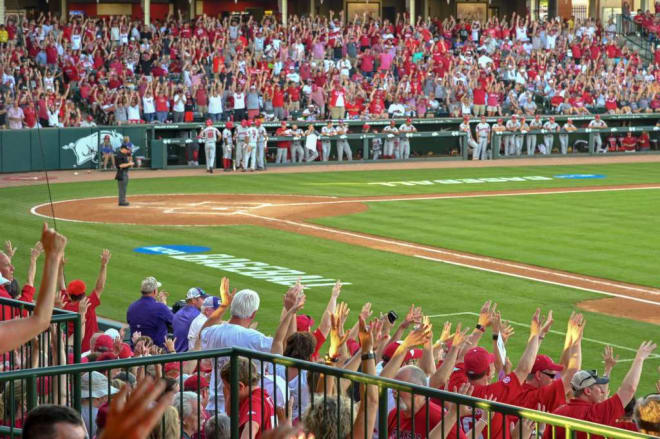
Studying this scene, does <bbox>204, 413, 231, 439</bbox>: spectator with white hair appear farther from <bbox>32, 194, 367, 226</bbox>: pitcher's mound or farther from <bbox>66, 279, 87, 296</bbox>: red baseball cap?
<bbox>32, 194, 367, 226</bbox>: pitcher's mound

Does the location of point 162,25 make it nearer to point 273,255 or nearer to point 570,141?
point 570,141

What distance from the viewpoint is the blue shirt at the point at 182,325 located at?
11672mm

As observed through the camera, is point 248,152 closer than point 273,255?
No

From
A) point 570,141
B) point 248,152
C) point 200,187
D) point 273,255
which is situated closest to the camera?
point 273,255

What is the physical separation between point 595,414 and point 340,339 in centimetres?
168

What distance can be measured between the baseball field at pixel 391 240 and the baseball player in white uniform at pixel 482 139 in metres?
5.75

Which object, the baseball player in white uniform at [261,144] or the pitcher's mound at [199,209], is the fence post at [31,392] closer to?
the pitcher's mound at [199,209]

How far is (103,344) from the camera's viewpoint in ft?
30.5

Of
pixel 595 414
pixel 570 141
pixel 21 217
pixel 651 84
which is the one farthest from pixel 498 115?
pixel 595 414

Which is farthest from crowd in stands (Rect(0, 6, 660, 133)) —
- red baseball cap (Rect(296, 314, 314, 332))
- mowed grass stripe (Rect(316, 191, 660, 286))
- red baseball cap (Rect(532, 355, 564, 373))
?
red baseball cap (Rect(532, 355, 564, 373))

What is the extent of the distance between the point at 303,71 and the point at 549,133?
9.42 metres

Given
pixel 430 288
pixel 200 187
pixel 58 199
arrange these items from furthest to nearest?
pixel 200 187 → pixel 58 199 → pixel 430 288

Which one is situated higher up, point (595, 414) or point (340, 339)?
point (340, 339)

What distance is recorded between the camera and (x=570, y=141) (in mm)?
43531
